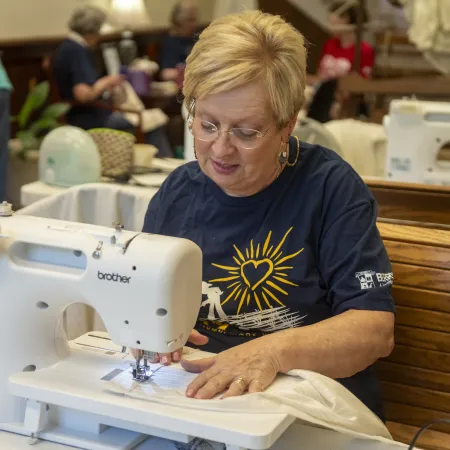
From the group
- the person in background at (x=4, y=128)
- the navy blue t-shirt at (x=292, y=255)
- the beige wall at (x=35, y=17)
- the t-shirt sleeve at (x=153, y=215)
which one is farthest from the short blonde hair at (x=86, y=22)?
the navy blue t-shirt at (x=292, y=255)

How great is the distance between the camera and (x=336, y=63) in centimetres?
581

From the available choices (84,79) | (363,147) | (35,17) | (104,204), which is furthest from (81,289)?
(35,17)

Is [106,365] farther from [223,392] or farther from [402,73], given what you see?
[402,73]

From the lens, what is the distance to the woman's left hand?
1.25m

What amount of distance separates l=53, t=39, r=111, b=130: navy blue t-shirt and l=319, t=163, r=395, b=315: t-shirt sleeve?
386 centimetres

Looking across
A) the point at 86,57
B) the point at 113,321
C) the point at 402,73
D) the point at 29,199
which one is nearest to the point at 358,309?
the point at 113,321

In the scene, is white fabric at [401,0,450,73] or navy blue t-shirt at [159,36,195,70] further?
navy blue t-shirt at [159,36,195,70]

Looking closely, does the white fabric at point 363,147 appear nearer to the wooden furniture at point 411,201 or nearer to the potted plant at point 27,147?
the wooden furniture at point 411,201

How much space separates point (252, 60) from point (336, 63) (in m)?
4.50

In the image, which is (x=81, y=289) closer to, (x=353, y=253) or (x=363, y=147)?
(x=353, y=253)

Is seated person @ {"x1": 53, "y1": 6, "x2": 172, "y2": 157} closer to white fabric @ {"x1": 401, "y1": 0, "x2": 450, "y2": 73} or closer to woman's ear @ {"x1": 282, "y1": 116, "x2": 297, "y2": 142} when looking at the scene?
white fabric @ {"x1": 401, "y1": 0, "x2": 450, "y2": 73}

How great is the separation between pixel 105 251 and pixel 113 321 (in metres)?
0.11

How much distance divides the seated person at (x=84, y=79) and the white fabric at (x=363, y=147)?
240cm

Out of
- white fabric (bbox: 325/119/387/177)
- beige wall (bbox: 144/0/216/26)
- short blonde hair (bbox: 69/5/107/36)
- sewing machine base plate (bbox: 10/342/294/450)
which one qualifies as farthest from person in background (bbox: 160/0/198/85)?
→ sewing machine base plate (bbox: 10/342/294/450)
